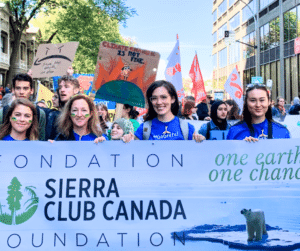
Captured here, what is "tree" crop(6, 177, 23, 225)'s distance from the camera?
334 centimetres

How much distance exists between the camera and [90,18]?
106 ft

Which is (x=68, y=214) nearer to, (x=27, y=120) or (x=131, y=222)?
(x=131, y=222)

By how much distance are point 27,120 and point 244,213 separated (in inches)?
77.0

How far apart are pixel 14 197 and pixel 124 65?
94.9 inches

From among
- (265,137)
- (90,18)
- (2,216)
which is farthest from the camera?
(90,18)

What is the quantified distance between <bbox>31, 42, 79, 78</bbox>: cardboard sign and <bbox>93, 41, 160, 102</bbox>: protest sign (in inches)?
67.0

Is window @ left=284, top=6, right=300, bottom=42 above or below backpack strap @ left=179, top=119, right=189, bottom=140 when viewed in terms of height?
above

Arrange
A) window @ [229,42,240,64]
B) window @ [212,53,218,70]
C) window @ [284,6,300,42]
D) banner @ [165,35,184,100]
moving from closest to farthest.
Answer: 1. banner @ [165,35,184,100]
2. window @ [284,6,300,42]
3. window @ [229,42,240,64]
4. window @ [212,53,218,70]

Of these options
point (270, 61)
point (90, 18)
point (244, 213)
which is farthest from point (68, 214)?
point (270, 61)

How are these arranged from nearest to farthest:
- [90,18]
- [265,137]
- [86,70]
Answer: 1. [265,137]
2. [90,18]
3. [86,70]

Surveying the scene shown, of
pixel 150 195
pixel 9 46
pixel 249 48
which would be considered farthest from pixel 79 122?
pixel 249 48

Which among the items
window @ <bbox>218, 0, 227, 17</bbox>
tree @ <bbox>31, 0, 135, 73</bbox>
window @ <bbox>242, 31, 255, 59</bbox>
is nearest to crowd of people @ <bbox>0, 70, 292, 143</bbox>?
tree @ <bbox>31, 0, 135, 73</bbox>

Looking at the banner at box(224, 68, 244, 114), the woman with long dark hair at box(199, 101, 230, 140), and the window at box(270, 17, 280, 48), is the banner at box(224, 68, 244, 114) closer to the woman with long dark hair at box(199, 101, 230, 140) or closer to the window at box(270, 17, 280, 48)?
the woman with long dark hair at box(199, 101, 230, 140)

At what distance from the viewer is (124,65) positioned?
17.4 feet
